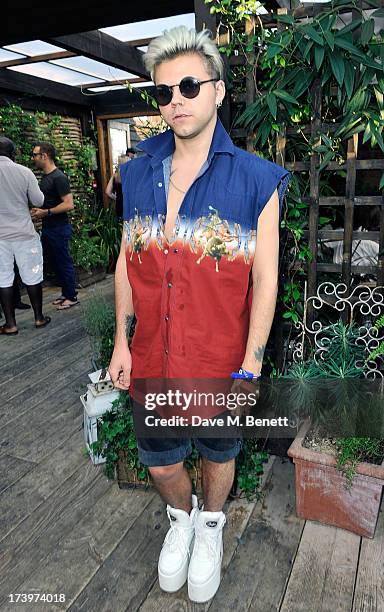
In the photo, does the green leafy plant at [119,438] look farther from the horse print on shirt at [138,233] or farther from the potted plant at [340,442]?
the horse print on shirt at [138,233]

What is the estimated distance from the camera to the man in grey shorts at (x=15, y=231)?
443 cm

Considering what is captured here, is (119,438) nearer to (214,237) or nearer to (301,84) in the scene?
(214,237)

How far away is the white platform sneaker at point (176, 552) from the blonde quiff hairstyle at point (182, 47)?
1.63 metres

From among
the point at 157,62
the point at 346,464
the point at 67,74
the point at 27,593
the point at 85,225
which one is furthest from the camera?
the point at 85,225

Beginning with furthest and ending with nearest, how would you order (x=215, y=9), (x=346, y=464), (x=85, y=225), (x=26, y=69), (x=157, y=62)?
(x=85, y=225), (x=26, y=69), (x=215, y=9), (x=346, y=464), (x=157, y=62)

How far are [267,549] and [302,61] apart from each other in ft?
7.00

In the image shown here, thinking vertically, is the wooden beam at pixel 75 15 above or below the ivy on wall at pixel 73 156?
above

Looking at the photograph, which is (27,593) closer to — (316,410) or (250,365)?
(250,365)

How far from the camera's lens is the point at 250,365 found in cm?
157

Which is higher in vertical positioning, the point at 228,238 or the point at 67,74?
the point at 67,74

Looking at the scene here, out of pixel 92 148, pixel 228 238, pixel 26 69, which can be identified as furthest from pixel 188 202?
pixel 92 148

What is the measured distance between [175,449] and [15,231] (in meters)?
3.51

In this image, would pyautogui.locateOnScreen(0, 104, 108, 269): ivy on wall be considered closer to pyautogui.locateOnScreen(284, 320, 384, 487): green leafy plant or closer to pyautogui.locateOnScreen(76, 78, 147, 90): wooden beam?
pyautogui.locateOnScreen(76, 78, 147, 90): wooden beam

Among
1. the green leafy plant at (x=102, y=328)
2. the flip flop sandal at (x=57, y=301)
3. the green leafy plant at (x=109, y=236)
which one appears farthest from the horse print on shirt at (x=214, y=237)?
the green leafy plant at (x=109, y=236)
